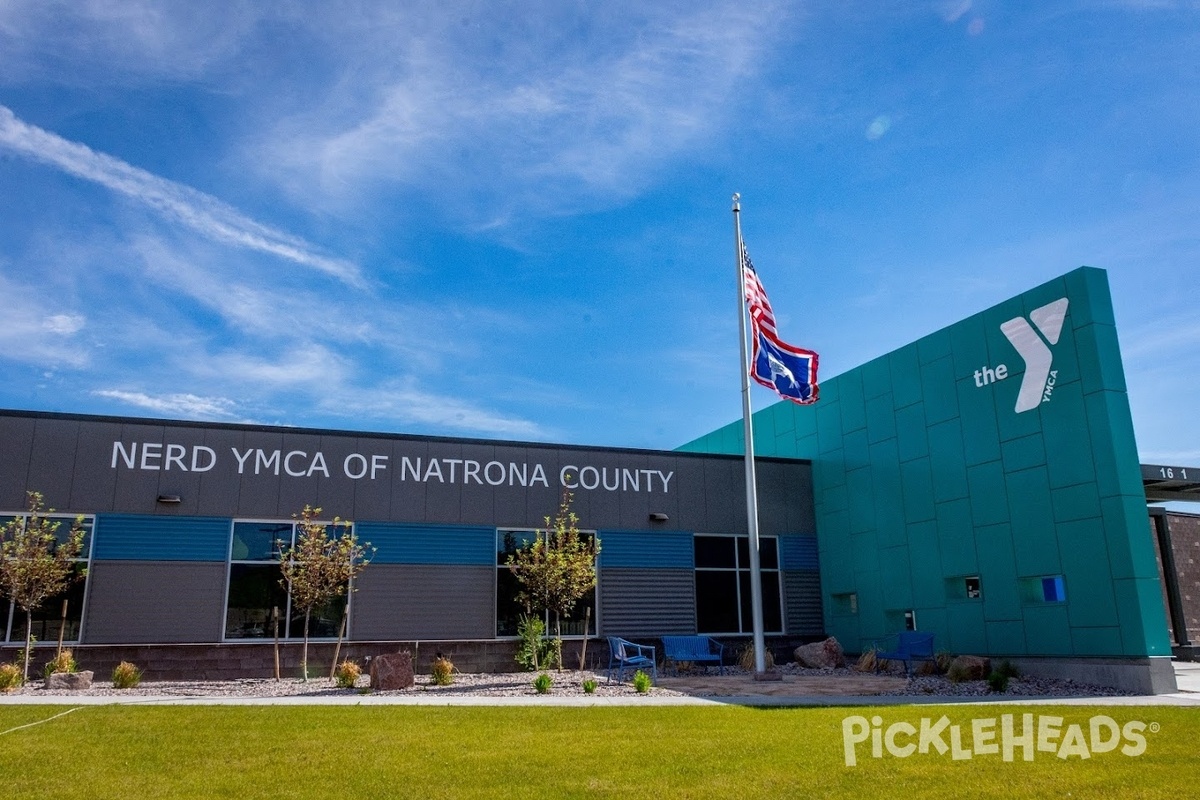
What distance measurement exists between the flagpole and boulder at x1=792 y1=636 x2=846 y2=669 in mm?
2684

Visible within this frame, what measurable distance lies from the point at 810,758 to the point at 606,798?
7.27 feet

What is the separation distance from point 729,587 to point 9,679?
43.5ft

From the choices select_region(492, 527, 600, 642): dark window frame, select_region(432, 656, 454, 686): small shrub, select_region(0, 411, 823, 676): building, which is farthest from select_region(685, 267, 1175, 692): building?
select_region(432, 656, 454, 686): small shrub

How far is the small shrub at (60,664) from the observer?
600 inches

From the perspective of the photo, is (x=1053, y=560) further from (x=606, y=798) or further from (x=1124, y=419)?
(x=606, y=798)

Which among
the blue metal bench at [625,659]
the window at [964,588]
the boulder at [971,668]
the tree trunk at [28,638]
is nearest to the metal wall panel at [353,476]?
the tree trunk at [28,638]

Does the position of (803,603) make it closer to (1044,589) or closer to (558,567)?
(1044,589)

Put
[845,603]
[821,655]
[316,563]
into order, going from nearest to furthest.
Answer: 1. [316,563]
2. [821,655]
3. [845,603]

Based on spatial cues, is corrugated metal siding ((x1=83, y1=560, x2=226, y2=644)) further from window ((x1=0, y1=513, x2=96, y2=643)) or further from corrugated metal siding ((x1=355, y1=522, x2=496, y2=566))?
corrugated metal siding ((x1=355, y1=522, x2=496, y2=566))

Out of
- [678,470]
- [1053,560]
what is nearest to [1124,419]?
[1053,560]

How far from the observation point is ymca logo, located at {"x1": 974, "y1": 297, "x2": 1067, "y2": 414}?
52.9 ft

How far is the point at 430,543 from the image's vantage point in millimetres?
18531

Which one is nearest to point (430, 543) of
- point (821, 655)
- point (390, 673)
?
point (390, 673)

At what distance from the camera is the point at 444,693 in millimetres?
14094
